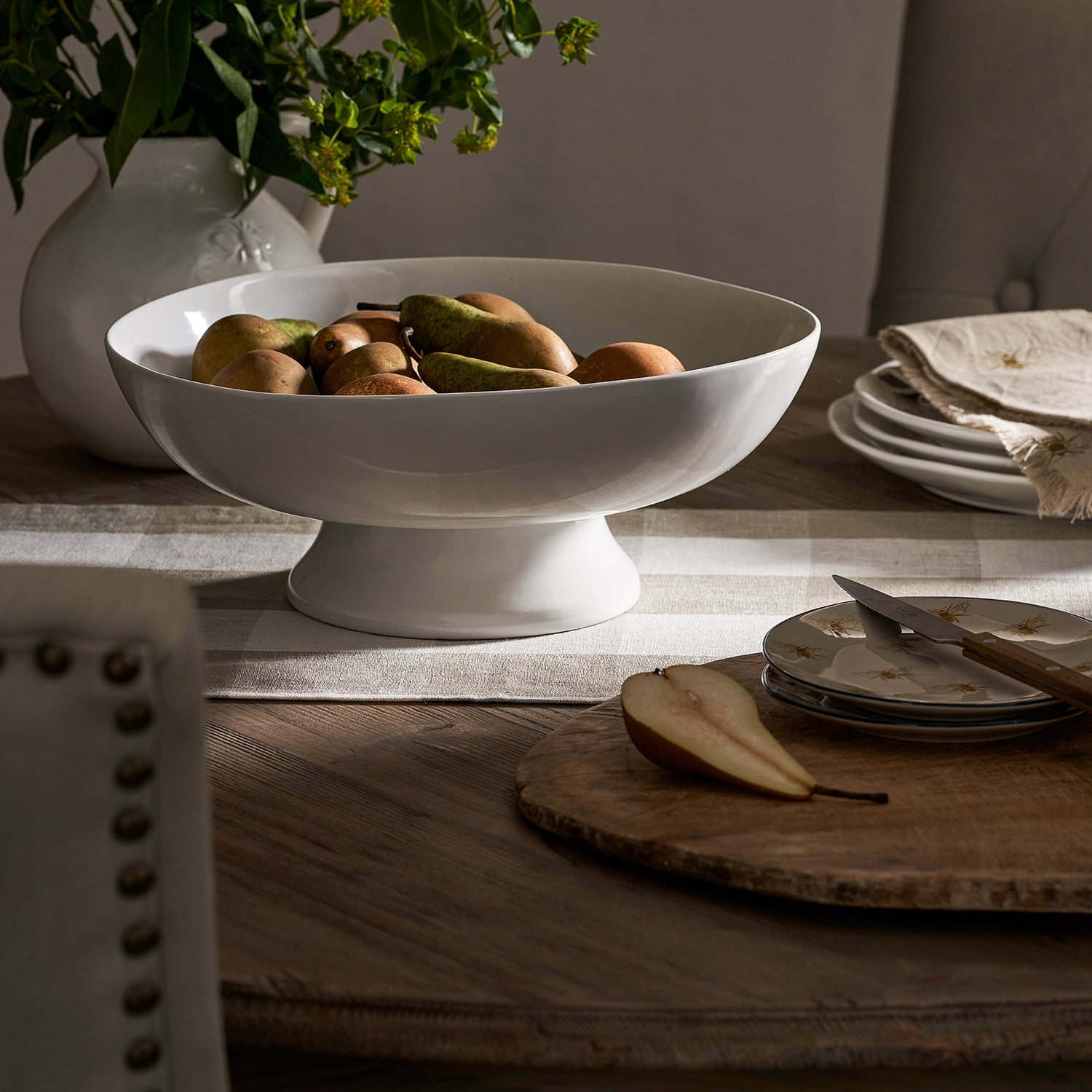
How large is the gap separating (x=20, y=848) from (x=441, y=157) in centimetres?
317

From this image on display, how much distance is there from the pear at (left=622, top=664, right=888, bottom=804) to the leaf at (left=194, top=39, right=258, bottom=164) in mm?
607

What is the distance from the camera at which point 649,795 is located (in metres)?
0.53

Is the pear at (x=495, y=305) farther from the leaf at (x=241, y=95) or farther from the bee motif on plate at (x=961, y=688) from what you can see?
the bee motif on plate at (x=961, y=688)

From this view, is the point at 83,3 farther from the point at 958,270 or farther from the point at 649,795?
the point at 958,270

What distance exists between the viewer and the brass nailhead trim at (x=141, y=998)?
13.0 inches

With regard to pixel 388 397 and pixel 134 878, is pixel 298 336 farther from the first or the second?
pixel 134 878

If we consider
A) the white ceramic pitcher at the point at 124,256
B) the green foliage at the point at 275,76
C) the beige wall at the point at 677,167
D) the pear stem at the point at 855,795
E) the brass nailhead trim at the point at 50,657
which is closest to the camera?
the brass nailhead trim at the point at 50,657

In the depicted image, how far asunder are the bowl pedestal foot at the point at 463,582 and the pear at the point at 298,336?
0.48ft

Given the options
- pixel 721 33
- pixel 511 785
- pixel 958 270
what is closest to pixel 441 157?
pixel 721 33

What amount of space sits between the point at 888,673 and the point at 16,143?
853 millimetres

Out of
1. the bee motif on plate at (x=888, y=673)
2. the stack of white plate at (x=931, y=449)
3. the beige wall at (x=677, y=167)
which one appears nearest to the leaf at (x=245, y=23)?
the stack of white plate at (x=931, y=449)

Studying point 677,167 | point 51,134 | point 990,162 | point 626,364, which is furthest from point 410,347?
point 677,167

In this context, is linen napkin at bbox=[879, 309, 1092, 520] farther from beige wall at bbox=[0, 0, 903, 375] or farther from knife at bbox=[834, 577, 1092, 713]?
beige wall at bbox=[0, 0, 903, 375]

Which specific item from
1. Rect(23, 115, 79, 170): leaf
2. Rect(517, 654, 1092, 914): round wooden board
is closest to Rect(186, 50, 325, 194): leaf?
Rect(23, 115, 79, 170): leaf
